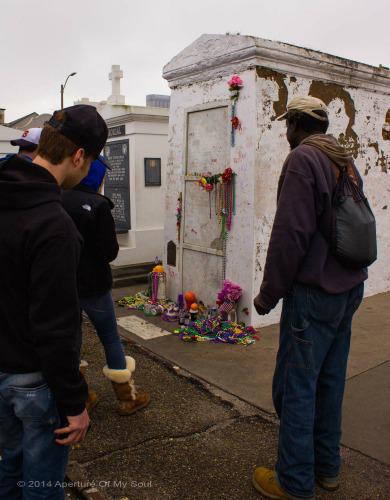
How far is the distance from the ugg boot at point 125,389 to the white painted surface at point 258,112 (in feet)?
6.72

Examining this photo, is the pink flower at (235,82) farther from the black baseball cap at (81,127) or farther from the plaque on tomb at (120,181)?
the black baseball cap at (81,127)

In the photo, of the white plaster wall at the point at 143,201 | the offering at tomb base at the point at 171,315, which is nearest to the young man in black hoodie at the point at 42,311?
the offering at tomb base at the point at 171,315

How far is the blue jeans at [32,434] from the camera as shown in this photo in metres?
1.65

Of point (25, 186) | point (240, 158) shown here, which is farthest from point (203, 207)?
point (25, 186)

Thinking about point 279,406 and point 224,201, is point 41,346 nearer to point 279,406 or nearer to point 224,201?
point 279,406

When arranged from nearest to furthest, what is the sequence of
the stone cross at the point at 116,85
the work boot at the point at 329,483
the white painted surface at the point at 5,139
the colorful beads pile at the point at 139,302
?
the work boot at the point at 329,483
the colorful beads pile at the point at 139,302
the stone cross at the point at 116,85
the white painted surface at the point at 5,139

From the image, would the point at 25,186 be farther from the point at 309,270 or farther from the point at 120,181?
the point at 120,181

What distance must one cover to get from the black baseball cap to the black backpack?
47.5 inches

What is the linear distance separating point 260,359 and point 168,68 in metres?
3.72

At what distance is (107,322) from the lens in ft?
10.6

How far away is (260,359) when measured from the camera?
4500 mm

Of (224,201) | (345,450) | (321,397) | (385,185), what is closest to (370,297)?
(385,185)

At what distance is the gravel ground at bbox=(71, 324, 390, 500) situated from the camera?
2623mm

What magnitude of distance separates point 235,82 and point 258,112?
0.41m
